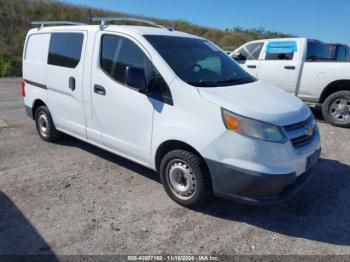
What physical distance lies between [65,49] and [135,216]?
2.74 m

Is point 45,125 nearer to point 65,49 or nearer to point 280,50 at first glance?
point 65,49

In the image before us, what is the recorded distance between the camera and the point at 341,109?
7215 millimetres

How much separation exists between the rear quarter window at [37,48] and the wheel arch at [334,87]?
5670mm

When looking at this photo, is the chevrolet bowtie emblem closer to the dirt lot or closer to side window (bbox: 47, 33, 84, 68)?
the dirt lot

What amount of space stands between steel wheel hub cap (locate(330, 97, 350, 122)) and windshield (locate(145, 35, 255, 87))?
3700 millimetres

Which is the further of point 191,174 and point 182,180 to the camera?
point 182,180

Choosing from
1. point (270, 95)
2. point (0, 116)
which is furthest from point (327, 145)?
point (0, 116)

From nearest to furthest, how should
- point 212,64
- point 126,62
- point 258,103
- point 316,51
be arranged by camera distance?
1. point 258,103
2. point 126,62
3. point 212,64
4. point 316,51

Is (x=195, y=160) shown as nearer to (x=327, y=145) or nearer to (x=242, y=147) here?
(x=242, y=147)

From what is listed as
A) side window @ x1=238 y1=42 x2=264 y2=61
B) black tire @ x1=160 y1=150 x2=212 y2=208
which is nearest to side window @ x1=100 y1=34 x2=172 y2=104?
black tire @ x1=160 y1=150 x2=212 y2=208

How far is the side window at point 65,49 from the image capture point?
15.4 ft

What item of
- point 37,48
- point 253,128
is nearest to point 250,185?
point 253,128

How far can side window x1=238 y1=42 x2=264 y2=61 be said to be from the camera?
8551 millimetres

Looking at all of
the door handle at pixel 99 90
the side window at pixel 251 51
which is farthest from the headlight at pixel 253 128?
the side window at pixel 251 51
